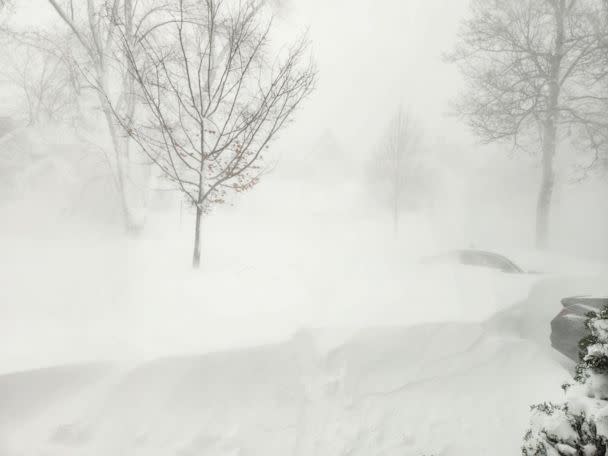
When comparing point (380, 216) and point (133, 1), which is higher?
point (133, 1)

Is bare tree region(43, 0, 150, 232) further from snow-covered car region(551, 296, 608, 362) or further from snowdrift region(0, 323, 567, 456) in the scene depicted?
snow-covered car region(551, 296, 608, 362)

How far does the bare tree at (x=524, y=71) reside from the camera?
971cm

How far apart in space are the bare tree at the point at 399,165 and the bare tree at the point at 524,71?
7.57 metres

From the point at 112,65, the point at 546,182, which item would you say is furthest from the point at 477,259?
the point at 112,65

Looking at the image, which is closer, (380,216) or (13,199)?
(13,199)

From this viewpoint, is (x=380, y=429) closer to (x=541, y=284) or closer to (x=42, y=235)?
(x=541, y=284)

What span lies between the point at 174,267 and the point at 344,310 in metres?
3.20

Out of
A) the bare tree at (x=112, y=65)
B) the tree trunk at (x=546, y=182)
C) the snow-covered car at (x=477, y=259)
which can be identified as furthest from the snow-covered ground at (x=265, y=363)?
the tree trunk at (x=546, y=182)

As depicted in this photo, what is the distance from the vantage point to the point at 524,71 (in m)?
9.91

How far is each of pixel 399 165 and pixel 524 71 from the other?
1008 cm

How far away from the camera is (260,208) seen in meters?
23.7

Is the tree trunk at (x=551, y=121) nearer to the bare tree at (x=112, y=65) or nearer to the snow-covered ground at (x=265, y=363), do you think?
the snow-covered ground at (x=265, y=363)

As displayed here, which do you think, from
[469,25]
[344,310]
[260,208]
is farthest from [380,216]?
[344,310]

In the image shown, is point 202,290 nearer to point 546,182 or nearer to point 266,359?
point 266,359
